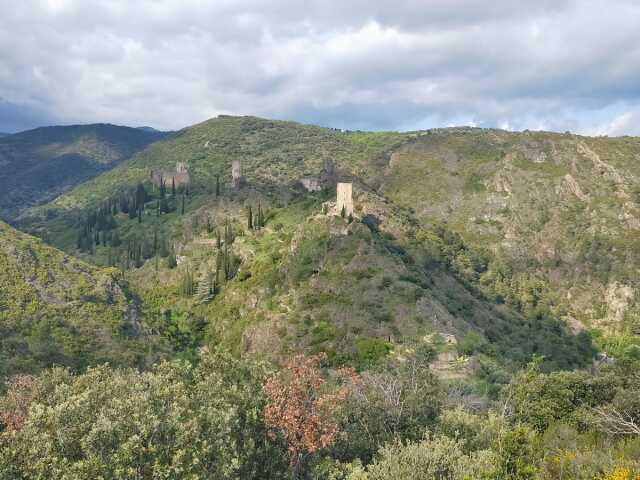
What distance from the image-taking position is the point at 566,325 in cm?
9825

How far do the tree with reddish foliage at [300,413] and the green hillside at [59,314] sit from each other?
86.9 feet

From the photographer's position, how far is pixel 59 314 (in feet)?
162

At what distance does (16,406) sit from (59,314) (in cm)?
3050

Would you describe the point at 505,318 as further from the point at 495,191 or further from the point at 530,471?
the point at 530,471

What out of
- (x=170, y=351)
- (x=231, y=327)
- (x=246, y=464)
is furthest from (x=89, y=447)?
(x=231, y=327)

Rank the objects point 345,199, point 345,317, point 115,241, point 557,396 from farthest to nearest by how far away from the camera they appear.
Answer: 1. point 115,241
2. point 345,199
3. point 345,317
4. point 557,396

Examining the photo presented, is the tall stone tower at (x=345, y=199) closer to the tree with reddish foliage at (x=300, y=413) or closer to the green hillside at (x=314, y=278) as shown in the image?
the green hillside at (x=314, y=278)

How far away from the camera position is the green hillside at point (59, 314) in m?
42.3

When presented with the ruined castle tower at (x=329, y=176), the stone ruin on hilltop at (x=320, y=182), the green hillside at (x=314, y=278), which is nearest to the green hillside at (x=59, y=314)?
the green hillside at (x=314, y=278)

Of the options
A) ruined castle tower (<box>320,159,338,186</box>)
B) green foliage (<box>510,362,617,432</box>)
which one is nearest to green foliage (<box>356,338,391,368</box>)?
green foliage (<box>510,362,617,432</box>)

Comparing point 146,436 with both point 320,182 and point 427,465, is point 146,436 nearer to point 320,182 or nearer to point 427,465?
point 427,465

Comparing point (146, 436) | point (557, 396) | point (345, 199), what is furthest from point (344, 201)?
point (146, 436)

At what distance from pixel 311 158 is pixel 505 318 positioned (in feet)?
357

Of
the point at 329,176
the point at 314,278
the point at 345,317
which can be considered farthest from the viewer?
the point at 329,176
